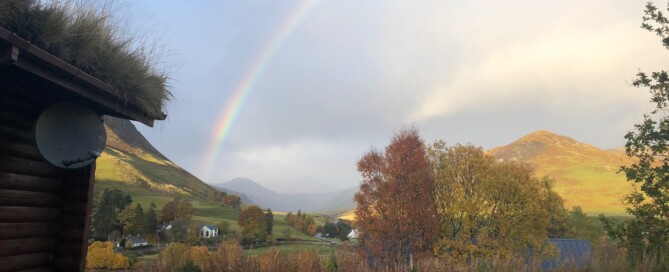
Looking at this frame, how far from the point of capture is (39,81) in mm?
4422

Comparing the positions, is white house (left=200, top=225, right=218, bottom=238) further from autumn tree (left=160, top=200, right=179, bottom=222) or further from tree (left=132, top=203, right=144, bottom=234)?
tree (left=132, top=203, right=144, bottom=234)

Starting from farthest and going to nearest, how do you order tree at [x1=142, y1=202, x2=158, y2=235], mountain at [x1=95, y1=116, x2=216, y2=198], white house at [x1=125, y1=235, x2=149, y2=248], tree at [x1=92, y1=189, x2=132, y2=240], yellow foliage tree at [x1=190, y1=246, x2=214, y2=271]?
mountain at [x1=95, y1=116, x2=216, y2=198] < tree at [x1=142, y1=202, x2=158, y2=235] < tree at [x1=92, y1=189, x2=132, y2=240] < white house at [x1=125, y1=235, x2=149, y2=248] < yellow foliage tree at [x1=190, y1=246, x2=214, y2=271]

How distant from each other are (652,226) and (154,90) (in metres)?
20.0

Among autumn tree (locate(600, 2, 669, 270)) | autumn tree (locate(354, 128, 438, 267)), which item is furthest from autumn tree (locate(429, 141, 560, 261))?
autumn tree (locate(600, 2, 669, 270))

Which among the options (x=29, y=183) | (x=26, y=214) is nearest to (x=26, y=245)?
(x=26, y=214)

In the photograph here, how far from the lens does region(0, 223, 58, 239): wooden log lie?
15.1 ft

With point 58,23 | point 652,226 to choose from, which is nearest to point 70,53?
point 58,23

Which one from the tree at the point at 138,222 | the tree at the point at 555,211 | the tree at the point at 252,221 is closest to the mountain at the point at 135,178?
the tree at the point at 138,222

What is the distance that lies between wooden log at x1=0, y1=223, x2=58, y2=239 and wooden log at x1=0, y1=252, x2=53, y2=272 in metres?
0.25

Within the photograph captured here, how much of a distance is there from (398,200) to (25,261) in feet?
135

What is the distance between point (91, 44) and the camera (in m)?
4.91

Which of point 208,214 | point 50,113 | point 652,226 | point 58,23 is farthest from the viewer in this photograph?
point 208,214

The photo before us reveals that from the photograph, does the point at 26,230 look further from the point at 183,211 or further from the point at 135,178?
the point at 135,178

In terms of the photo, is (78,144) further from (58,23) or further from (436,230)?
(436,230)
